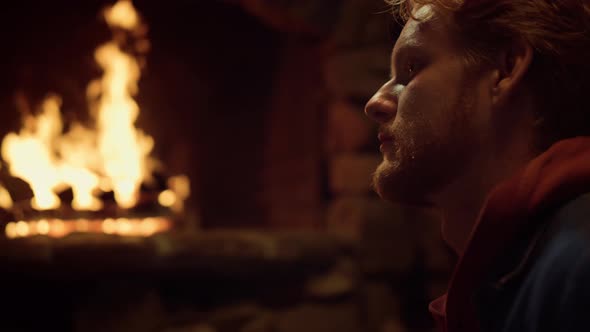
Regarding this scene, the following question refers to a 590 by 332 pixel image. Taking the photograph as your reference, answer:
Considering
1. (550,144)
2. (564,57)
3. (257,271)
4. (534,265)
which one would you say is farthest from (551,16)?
(257,271)

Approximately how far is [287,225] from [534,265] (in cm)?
249

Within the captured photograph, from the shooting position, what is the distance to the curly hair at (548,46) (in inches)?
41.5

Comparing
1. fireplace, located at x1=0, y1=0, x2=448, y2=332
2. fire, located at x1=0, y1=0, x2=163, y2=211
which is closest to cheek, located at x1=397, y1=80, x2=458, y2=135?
fireplace, located at x1=0, y1=0, x2=448, y2=332

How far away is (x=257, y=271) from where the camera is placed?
2.58 metres

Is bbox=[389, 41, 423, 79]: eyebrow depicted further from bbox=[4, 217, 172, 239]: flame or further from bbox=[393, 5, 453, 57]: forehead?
bbox=[4, 217, 172, 239]: flame

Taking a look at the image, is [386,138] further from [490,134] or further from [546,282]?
[546,282]

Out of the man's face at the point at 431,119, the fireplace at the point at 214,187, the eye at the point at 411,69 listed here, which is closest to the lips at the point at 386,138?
the man's face at the point at 431,119

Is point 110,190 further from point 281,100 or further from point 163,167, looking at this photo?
point 281,100

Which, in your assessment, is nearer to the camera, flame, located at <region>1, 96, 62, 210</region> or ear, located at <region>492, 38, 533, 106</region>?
ear, located at <region>492, 38, 533, 106</region>

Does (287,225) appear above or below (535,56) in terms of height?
below

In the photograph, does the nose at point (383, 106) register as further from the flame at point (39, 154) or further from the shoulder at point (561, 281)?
the flame at point (39, 154)

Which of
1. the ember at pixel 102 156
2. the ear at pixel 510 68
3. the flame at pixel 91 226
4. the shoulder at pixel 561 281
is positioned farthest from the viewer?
the ember at pixel 102 156

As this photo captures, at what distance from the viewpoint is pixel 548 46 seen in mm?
1043

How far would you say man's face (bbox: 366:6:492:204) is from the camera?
108cm
